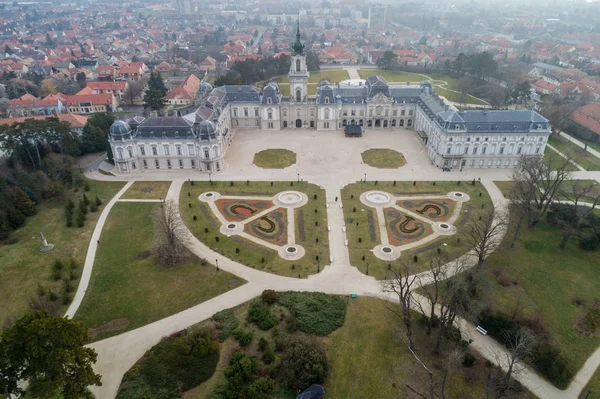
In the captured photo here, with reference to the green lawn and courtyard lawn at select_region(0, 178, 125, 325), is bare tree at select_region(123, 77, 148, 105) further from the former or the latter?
the green lawn

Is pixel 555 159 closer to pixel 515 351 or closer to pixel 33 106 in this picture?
pixel 515 351

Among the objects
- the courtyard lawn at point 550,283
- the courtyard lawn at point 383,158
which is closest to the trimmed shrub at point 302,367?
the courtyard lawn at point 550,283

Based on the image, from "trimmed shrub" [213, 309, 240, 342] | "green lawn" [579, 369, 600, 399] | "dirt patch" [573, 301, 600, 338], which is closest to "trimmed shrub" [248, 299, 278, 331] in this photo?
"trimmed shrub" [213, 309, 240, 342]

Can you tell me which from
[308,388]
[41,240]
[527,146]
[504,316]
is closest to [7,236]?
[41,240]

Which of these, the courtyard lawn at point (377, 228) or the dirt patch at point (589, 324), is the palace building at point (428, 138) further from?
the dirt patch at point (589, 324)

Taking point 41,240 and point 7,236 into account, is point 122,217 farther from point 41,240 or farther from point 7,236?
point 7,236
